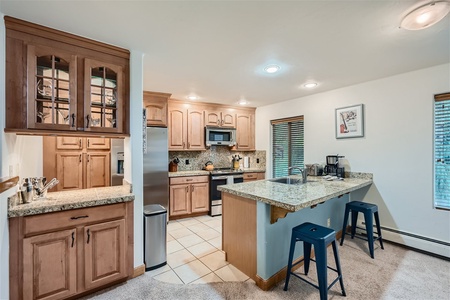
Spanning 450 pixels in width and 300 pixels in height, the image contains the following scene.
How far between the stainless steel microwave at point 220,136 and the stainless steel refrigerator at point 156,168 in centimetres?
115

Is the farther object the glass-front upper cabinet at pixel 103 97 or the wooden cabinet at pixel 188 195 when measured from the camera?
the wooden cabinet at pixel 188 195

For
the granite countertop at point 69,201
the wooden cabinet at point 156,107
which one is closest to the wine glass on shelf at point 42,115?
the granite countertop at point 69,201

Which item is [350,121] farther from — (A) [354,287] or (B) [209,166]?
(B) [209,166]

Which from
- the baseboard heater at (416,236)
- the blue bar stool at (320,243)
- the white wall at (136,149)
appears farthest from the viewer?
the baseboard heater at (416,236)

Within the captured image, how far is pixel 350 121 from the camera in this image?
3.35m

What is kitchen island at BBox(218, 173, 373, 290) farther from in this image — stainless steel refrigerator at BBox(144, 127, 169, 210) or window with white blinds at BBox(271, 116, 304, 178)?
window with white blinds at BBox(271, 116, 304, 178)

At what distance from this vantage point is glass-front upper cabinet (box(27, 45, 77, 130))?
1.75 meters

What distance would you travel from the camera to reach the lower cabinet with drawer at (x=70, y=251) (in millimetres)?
1600

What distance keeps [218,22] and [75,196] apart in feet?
6.85

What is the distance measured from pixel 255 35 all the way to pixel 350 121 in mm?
2375

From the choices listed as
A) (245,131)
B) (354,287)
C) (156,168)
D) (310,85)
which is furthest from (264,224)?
(245,131)

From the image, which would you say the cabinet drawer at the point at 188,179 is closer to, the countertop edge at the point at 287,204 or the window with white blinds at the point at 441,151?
the countertop edge at the point at 287,204

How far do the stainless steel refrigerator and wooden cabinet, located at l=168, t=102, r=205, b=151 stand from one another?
0.58 metres

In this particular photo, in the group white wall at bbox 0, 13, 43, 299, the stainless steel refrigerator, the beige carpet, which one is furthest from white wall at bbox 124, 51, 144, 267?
the stainless steel refrigerator
